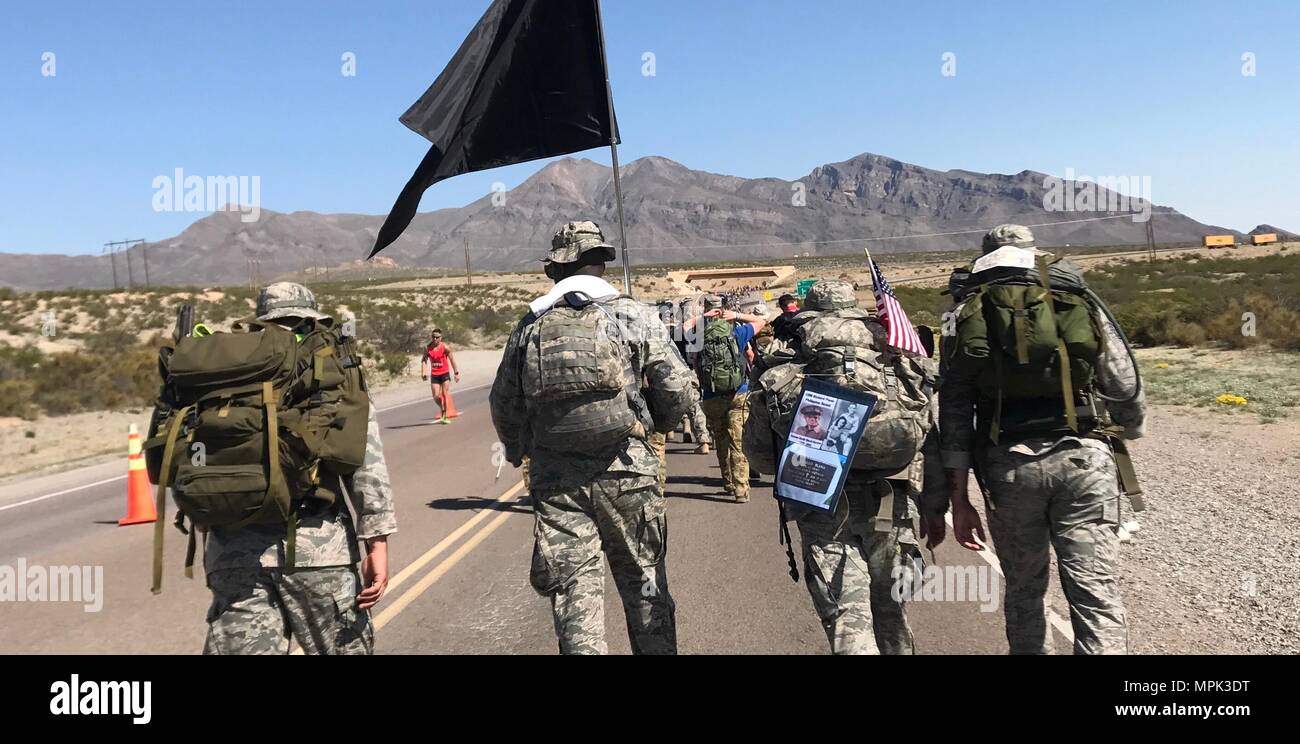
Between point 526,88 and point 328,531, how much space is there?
447 centimetres

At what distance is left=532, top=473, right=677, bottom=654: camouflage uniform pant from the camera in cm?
375

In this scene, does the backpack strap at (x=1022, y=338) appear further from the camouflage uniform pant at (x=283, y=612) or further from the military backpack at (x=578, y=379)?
the camouflage uniform pant at (x=283, y=612)

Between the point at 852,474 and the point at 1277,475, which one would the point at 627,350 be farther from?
the point at 1277,475

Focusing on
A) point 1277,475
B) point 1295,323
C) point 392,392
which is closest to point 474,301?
point 392,392

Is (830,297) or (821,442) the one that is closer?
(821,442)

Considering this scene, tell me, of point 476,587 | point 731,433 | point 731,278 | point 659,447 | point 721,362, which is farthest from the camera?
point 731,278

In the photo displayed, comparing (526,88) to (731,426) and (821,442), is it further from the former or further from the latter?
(821,442)

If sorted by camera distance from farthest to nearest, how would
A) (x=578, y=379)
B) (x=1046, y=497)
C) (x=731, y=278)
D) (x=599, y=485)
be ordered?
(x=731, y=278) < (x=599, y=485) < (x=578, y=379) < (x=1046, y=497)

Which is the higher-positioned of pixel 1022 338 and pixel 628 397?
pixel 1022 338

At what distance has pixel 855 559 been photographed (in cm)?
379

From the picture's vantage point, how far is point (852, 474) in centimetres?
383

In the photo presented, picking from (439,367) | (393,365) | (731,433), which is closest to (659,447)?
(731,433)

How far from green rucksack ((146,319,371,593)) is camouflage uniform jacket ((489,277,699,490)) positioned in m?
0.82

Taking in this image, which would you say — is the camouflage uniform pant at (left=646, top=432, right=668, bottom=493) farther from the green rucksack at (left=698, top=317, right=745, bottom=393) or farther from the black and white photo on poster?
the green rucksack at (left=698, top=317, right=745, bottom=393)
